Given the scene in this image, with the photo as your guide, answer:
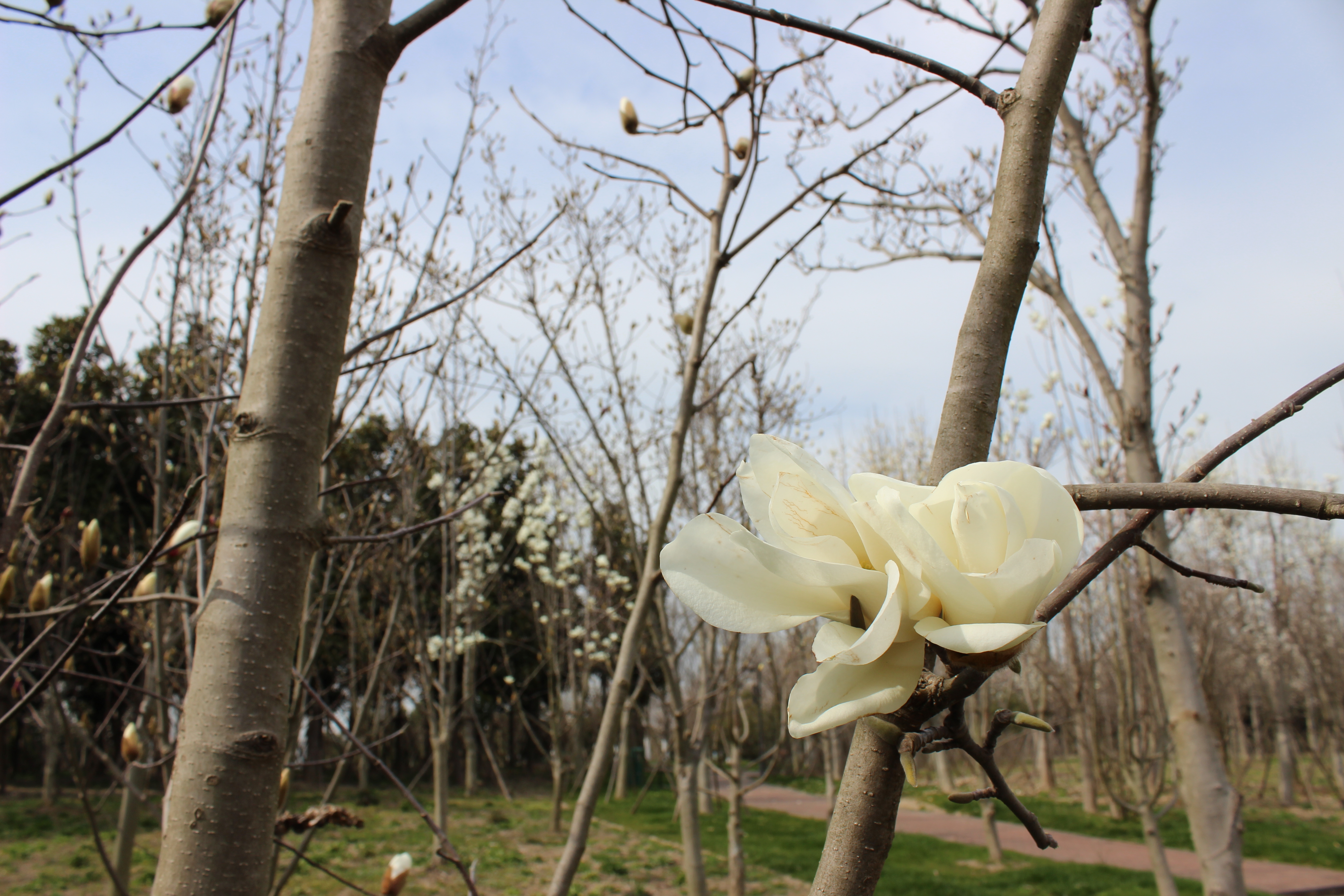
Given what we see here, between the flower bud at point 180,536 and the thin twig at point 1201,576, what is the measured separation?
1130mm

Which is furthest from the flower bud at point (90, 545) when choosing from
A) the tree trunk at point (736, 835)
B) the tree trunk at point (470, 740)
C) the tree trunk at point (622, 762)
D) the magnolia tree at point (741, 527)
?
the tree trunk at point (622, 762)

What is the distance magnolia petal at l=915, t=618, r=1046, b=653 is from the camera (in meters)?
0.39

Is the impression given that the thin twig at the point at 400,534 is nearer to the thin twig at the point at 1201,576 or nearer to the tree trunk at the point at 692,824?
the thin twig at the point at 1201,576

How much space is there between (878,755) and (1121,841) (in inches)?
499

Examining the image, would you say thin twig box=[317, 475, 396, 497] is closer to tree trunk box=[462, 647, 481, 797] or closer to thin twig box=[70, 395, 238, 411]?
thin twig box=[70, 395, 238, 411]

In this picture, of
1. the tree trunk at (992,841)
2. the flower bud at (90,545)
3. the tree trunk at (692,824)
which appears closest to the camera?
the flower bud at (90,545)

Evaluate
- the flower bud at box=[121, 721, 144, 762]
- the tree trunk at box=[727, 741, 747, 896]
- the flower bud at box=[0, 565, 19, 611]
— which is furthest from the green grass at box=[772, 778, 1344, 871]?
the flower bud at box=[0, 565, 19, 611]

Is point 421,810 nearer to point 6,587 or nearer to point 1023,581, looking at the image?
point 6,587

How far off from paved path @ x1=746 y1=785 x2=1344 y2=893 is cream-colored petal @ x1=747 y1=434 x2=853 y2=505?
19.7ft

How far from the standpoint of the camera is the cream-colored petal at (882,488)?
0.47 metres

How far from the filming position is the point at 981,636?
398 mm

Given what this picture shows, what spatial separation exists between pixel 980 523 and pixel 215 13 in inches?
65.3

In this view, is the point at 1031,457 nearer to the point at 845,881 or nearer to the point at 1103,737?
the point at 1103,737

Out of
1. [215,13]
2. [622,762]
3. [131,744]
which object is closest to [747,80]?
[215,13]
